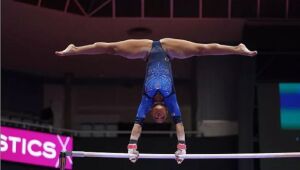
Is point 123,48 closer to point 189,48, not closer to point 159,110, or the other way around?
point 189,48

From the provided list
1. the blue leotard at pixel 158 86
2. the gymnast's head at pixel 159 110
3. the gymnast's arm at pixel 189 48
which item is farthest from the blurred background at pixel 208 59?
the gymnast's head at pixel 159 110

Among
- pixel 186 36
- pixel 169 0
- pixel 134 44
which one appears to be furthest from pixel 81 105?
pixel 134 44

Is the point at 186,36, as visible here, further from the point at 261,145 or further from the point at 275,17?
the point at 261,145

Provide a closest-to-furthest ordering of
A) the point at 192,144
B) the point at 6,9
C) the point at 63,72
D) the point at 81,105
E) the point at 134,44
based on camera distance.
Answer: the point at 134,44 → the point at 6,9 → the point at 192,144 → the point at 63,72 → the point at 81,105

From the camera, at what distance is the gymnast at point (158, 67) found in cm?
868

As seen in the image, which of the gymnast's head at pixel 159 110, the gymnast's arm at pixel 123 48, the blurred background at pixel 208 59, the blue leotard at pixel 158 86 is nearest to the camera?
the gymnast's head at pixel 159 110

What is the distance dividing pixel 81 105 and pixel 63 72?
1840mm

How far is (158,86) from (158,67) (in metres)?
0.36

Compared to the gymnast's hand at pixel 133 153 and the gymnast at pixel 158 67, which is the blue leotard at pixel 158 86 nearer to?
the gymnast at pixel 158 67

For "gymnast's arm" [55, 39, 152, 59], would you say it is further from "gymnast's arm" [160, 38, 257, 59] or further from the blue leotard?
"gymnast's arm" [160, 38, 257, 59]

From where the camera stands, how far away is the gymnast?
8.68 m

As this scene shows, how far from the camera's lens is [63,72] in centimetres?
2112

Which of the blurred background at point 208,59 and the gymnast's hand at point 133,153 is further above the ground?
the blurred background at point 208,59

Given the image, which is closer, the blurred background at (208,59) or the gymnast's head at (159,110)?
the gymnast's head at (159,110)
